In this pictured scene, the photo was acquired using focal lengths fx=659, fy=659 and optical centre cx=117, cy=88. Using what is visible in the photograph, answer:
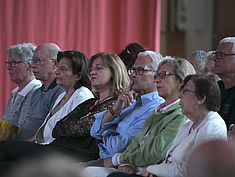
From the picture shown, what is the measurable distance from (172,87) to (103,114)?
0.55m

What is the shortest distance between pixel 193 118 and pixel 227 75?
64cm

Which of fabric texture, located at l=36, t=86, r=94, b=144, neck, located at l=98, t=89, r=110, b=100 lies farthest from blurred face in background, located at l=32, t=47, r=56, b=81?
neck, located at l=98, t=89, r=110, b=100

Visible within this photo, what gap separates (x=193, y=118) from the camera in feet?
10.6

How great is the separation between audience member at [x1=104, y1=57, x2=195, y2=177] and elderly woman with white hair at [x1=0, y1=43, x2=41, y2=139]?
1.63 meters

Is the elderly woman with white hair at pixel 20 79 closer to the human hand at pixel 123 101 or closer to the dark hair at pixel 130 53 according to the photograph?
the dark hair at pixel 130 53

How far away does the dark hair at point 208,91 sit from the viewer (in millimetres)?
3182

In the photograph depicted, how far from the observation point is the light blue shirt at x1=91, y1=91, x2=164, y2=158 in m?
3.79

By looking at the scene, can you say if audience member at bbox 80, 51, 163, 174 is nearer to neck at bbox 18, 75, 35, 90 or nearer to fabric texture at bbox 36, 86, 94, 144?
fabric texture at bbox 36, 86, 94, 144

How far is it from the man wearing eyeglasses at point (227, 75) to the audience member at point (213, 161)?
2.29 meters

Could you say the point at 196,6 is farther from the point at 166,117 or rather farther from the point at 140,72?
the point at 166,117

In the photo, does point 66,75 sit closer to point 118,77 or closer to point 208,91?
point 118,77

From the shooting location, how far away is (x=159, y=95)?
12.0 feet

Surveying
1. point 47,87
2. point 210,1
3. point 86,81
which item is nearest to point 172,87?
point 86,81

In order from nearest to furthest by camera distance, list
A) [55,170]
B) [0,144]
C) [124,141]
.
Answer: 1. [55,170]
2. [124,141]
3. [0,144]
